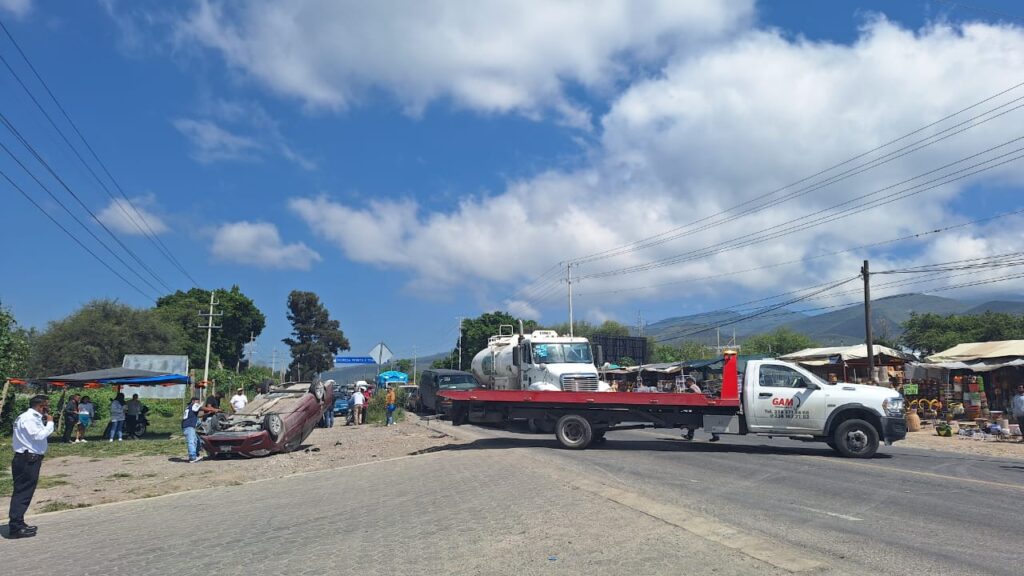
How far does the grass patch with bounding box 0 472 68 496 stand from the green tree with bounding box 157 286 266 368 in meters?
58.1

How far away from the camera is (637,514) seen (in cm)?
792

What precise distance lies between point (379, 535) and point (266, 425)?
31.6ft

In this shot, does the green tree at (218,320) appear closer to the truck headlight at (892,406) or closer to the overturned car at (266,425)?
the overturned car at (266,425)

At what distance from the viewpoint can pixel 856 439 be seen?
13891 millimetres

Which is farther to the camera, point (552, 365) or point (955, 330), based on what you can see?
point (955, 330)

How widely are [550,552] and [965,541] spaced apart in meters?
4.15

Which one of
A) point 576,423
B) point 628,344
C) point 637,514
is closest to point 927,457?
point 576,423

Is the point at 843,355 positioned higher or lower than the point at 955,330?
lower

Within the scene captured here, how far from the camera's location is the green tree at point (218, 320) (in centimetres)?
6969

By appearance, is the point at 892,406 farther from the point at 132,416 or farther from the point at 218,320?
the point at 218,320

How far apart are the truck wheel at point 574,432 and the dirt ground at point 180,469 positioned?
134 inches

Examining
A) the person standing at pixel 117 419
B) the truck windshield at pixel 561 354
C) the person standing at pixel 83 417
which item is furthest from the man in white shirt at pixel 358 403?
the truck windshield at pixel 561 354

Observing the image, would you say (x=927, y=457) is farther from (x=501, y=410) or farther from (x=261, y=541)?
(x=261, y=541)

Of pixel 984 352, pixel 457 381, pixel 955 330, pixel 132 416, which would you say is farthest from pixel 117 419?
pixel 955 330
